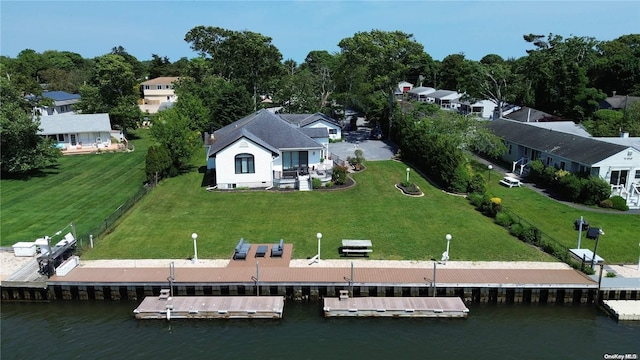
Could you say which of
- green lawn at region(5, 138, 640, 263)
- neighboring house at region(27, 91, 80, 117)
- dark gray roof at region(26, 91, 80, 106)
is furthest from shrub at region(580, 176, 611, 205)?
dark gray roof at region(26, 91, 80, 106)

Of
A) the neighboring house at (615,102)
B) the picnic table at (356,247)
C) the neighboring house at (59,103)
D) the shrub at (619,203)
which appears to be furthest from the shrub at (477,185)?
the neighboring house at (59,103)

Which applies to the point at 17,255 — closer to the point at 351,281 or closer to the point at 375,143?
the point at 351,281

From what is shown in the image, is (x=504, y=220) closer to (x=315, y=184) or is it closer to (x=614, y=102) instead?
(x=315, y=184)

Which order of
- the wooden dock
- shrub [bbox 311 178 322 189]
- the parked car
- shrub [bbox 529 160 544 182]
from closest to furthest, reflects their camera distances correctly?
the wooden dock
shrub [bbox 311 178 322 189]
shrub [bbox 529 160 544 182]
the parked car

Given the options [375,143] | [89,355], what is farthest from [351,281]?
[375,143]

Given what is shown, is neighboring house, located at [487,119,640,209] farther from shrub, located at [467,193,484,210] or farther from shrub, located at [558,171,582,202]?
shrub, located at [467,193,484,210]
